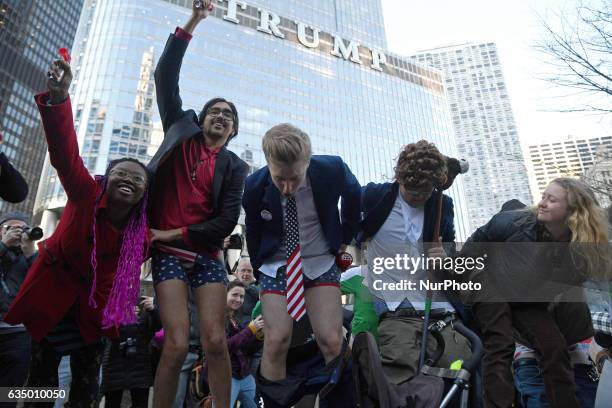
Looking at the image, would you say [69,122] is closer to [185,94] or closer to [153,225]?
[153,225]

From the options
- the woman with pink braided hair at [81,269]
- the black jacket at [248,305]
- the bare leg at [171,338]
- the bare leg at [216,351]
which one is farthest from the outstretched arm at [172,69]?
the black jacket at [248,305]

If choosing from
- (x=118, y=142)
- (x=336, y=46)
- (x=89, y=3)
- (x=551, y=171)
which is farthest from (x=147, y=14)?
(x=551, y=171)

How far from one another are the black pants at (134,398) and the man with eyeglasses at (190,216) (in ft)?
8.04

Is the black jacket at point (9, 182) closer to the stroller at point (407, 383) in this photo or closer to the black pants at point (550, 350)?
the stroller at point (407, 383)

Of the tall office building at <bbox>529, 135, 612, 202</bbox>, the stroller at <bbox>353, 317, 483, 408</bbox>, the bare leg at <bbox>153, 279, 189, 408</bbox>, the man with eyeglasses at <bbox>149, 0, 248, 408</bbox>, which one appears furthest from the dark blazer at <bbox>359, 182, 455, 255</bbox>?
the tall office building at <bbox>529, 135, 612, 202</bbox>

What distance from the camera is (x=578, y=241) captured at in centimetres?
257

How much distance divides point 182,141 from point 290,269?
3.79 feet

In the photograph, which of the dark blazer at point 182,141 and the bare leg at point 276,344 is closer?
the bare leg at point 276,344

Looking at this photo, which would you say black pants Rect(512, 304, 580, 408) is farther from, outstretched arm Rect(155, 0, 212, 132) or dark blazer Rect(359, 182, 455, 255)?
outstretched arm Rect(155, 0, 212, 132)

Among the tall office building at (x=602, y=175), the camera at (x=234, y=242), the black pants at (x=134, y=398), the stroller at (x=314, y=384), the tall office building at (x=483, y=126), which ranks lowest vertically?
the black pants at (x=134, y=398)

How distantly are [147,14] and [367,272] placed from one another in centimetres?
5703

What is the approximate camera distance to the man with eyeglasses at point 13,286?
2.99 meters

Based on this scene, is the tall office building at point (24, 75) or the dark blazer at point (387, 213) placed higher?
the tall office building at point (24, 75)

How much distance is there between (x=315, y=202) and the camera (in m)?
2.67
